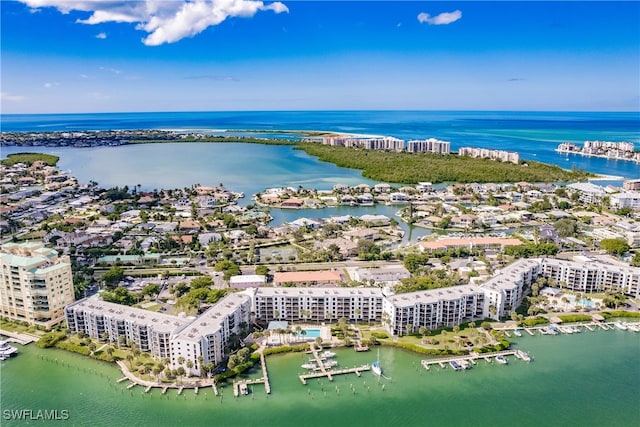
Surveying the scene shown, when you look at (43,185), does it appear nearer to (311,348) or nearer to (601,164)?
(311,348)

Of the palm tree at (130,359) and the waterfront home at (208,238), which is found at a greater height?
the waterfront home at (208,238)

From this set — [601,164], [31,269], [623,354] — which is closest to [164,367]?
[31,269]

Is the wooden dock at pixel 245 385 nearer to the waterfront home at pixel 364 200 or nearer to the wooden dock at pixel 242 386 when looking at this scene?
the wooden dock at pixel 242 386

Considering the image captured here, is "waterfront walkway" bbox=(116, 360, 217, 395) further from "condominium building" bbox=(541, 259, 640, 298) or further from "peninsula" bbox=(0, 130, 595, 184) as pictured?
"peninsula" bbox=(0, 130, 595, 184)

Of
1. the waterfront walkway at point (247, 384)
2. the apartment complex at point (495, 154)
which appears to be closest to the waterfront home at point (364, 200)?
the apartment complex at point (495, 154)

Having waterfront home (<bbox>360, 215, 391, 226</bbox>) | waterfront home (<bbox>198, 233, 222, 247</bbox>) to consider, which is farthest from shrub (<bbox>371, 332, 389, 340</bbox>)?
waterfront home (<bbox>360, 215, 391, 226</bbox>)

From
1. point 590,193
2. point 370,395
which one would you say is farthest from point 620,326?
point 590,193
